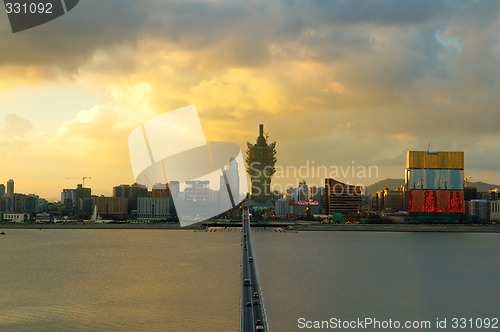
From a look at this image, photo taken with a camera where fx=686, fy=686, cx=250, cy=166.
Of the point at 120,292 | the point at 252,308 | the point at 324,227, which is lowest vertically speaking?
the point at 120,292

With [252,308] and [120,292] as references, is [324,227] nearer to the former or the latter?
[120,292]

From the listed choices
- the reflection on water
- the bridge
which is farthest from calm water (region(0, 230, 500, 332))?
the bridge

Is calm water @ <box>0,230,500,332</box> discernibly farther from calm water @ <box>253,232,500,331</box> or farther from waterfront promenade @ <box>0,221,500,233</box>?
waterfront promenade @ <box>0,221,500,233</box>

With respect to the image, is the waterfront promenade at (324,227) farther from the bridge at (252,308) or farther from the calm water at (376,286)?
the bridge at (252,308)

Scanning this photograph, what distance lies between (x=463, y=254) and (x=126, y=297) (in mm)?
57097

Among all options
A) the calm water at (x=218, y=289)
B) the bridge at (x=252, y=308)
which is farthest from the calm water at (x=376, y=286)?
the bridge at (x=252, y=308)

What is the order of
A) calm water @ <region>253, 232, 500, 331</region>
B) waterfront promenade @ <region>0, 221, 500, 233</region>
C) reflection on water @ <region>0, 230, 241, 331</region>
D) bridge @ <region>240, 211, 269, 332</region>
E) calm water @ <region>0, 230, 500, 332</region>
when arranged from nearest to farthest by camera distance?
bridge @ <region>240, 211, 269, 332</region> → reflection on water @ <region>0, 230, 241, 331</region> → calm water @ <region>0, 230, 500, 332</region> → calm water @ <region>253, 232, 500, 331</region> → waterfront promenade @ <region>0, 221, 500, 233</region>

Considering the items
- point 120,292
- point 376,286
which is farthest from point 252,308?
point 376,286

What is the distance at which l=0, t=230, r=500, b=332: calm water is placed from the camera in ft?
129

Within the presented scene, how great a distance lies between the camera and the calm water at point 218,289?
39375 millimetres

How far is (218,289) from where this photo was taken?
50656mm

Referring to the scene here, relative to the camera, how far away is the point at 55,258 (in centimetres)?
7869

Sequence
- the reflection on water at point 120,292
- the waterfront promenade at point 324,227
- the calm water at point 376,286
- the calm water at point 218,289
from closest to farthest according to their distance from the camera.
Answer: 1. the reflection on water at point 120,292
2. the calm water at point 218,289
3. the calm water at point 376,286
4. the waterfront promenade at point 324,227

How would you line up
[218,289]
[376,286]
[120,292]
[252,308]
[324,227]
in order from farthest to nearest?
[324,227] → [376,286] → [218,289] → [120,292] → [252,308]
